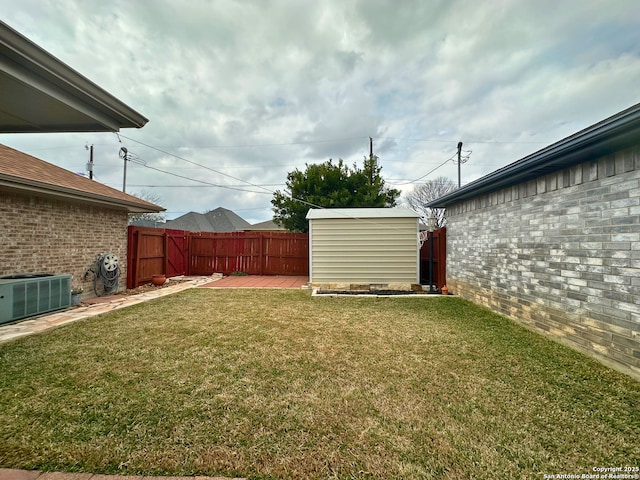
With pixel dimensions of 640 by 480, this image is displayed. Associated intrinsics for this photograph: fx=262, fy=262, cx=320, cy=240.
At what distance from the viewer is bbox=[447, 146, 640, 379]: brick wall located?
2.72m

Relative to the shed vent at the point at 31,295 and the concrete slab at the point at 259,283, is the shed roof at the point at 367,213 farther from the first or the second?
the shed vent at the point at 31,295

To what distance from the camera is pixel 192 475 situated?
1.49m

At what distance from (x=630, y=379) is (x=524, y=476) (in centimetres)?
222

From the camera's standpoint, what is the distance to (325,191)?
48.0ft

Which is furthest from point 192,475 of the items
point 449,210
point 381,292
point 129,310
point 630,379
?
point 449,210

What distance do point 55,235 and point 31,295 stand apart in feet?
5.08

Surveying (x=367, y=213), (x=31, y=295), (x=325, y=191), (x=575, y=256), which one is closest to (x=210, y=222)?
(x=325, y=191)

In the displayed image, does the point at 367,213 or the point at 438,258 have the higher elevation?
the point at 367,213

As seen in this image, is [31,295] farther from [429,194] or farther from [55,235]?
[429,194]

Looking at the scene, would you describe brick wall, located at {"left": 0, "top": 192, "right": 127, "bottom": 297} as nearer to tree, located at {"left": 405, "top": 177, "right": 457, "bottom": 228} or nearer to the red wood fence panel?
the red wood fence panel

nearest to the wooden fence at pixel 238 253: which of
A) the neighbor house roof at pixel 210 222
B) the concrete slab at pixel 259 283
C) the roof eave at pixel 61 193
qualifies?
the concrete slab at pixel 259 283

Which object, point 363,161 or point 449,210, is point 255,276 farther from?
point 363,161

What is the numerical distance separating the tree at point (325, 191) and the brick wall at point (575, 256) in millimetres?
9148

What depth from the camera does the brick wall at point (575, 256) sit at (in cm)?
272
